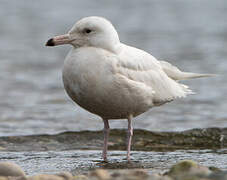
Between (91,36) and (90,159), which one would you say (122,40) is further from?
(91,36)

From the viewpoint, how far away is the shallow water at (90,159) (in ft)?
22.9

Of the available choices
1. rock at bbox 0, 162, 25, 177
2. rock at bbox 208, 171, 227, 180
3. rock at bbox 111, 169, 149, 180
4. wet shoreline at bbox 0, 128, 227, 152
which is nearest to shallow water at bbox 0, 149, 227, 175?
wet shoreline at bbox 0, 128, 227, 152

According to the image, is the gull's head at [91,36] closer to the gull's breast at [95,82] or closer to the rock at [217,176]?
the gull's breast at [95,82]

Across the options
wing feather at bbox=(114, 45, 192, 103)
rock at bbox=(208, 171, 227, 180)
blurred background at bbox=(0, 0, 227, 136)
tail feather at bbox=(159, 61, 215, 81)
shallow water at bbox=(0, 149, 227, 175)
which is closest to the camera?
rock at bbox=(208, 171, 227, 180)

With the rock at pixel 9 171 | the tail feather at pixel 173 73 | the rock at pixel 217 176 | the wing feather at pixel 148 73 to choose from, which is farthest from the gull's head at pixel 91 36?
the rock at pixel 217 176

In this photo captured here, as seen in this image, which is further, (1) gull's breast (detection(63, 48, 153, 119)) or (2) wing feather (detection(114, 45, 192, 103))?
(2) wing feather (detection(114, 45, 192, 103))

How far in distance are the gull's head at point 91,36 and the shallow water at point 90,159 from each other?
1.56m

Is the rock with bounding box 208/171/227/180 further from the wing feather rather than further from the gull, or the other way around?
the wing feather

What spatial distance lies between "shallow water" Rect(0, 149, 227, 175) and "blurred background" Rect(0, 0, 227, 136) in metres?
1.75

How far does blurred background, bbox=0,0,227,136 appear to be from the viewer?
10578mm

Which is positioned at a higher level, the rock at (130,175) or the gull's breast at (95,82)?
the gull's breast at (95,82)

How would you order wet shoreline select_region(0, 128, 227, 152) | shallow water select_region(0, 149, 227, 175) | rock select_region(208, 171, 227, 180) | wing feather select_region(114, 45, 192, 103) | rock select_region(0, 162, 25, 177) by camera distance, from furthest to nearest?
wet shoreline select_region(0, 128, 227, 152)
wing feather select_region(114, 45, 192, 103)
shallow water select_region(0, 149, 227, 175)
rock select_region(0, 162, 25, 177)
rock select_region(208, 171, 227, 180)

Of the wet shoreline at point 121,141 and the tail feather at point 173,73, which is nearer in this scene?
the tail feather at point 173,73

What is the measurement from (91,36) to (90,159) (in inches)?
69.6
